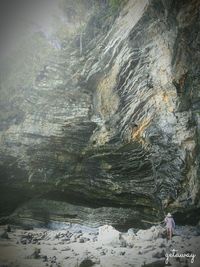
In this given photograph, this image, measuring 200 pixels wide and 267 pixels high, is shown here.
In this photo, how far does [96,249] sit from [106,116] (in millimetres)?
2419

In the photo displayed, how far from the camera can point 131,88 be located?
7.04 meters

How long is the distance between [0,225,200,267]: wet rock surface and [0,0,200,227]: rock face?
0.44 meters

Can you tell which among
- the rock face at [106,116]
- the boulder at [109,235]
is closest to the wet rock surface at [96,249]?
the boulder at [109,235]

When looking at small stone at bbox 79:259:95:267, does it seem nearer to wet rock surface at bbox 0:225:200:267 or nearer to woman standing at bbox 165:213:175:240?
wet rock surface at bbox 0:225:200:267

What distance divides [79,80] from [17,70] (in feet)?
3.84

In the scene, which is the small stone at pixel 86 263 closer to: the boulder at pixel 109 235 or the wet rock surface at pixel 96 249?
the wet rock surface at pixel 96 249

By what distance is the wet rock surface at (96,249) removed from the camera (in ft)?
18.5

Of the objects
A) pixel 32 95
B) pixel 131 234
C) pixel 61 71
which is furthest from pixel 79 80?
pixel 131 234

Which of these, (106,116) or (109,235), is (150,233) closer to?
(109,235)

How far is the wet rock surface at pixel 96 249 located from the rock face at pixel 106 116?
1.45 ft

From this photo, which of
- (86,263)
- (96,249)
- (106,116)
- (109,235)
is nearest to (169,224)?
(109,235)

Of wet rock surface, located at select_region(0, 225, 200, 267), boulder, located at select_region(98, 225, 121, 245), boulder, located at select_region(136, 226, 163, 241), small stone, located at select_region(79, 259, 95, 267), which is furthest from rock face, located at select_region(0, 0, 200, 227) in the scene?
small stone, located at select_region(79, 259, 95, 267)

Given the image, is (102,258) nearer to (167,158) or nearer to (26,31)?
(167,158)

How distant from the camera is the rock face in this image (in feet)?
22.2
